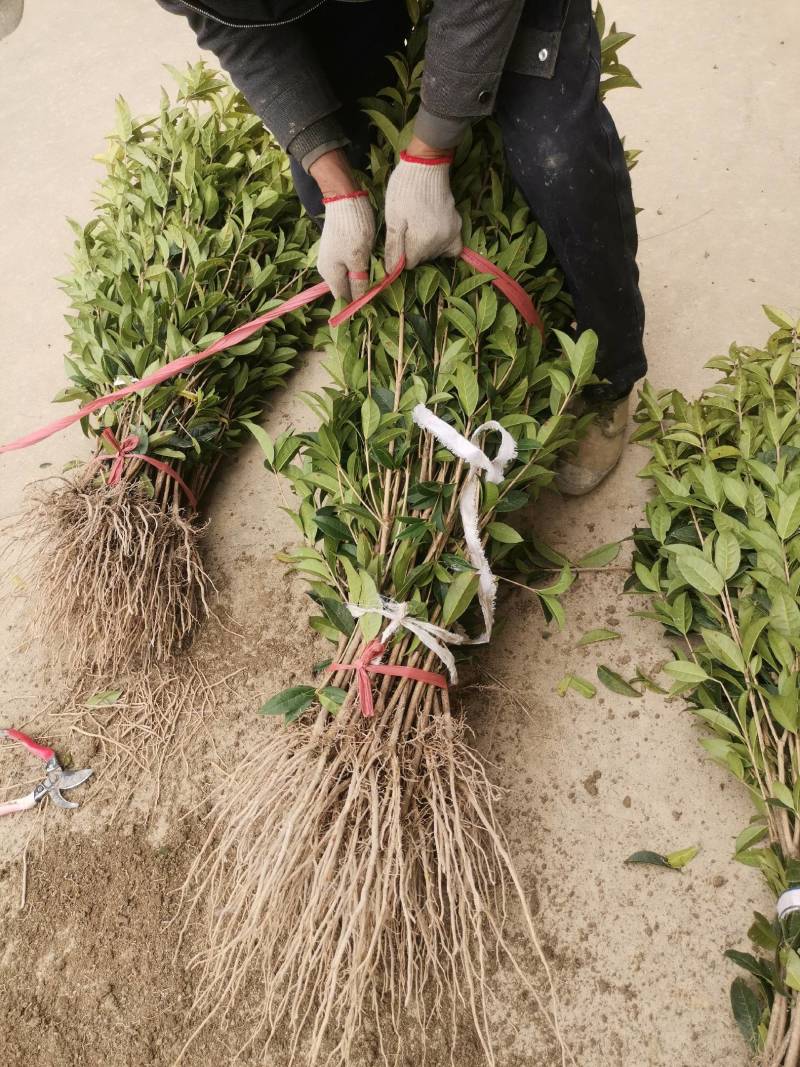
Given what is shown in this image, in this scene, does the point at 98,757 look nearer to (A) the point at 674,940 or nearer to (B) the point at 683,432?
(A) the point at 674,940

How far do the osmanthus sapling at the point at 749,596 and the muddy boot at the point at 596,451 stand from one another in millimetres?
53

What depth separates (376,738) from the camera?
46.6 inches

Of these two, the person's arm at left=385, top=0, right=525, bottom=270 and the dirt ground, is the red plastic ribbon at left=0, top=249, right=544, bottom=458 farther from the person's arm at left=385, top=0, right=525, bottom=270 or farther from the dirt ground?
the dirt ground

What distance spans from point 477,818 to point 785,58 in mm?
2253

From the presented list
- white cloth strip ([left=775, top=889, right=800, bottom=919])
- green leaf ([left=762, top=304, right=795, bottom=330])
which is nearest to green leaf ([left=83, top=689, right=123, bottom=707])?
white cloth strip ([left=775, top=889, right=800, bottom=919])

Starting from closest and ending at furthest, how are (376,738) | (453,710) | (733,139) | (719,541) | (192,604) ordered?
(376,738)
(719,541)
(453,710)
(192,604)
(733,139)

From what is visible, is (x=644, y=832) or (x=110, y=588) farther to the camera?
(x=110, y=588)

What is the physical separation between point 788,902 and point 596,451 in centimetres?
86

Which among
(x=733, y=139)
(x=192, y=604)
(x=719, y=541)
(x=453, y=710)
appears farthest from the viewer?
(x=733, y=139)

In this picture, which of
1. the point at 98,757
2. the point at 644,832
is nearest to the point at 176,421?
the point at 98,757

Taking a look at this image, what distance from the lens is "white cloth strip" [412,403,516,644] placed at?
1275 mm

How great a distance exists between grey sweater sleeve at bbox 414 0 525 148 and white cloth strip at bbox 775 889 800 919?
1.23m

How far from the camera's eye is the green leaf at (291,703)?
1236mm

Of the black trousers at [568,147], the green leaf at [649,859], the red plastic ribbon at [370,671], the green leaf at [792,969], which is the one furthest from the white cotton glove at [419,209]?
the green leaf at [792,969]
